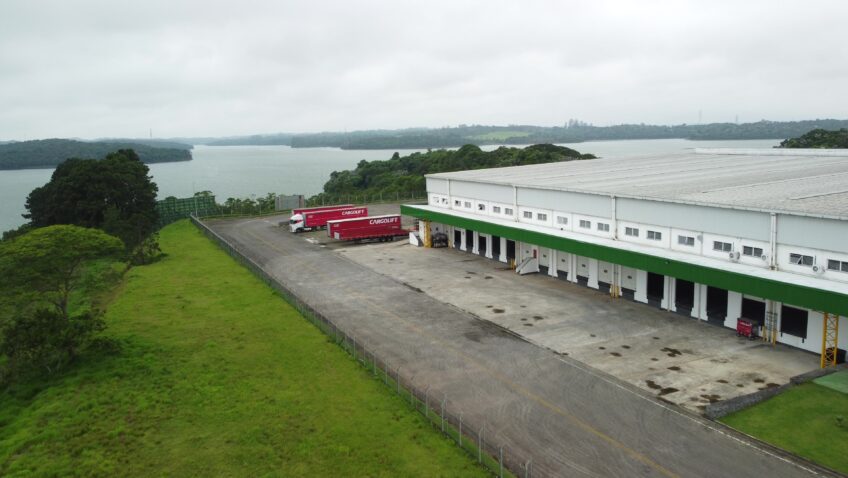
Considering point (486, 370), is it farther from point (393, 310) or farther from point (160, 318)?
point (160, 318)

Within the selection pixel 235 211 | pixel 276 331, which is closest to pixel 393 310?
pixel 276 331

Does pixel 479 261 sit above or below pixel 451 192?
below

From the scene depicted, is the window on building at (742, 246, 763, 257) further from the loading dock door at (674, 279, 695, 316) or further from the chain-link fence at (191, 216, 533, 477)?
the chain-link fence at (191, 216, 533, 477)

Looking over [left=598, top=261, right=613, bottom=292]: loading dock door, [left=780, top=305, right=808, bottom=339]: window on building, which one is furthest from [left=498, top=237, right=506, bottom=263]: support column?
[left=780, top=305, right=808, bottom=339]: window on building

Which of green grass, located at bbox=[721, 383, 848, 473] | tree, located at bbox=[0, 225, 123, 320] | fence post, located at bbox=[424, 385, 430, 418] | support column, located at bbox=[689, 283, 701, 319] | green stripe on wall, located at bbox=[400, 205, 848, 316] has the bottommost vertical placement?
green grass, located at bbox=[721, 383, 848, 473]

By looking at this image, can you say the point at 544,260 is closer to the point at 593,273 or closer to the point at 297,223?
the point at 593,273
